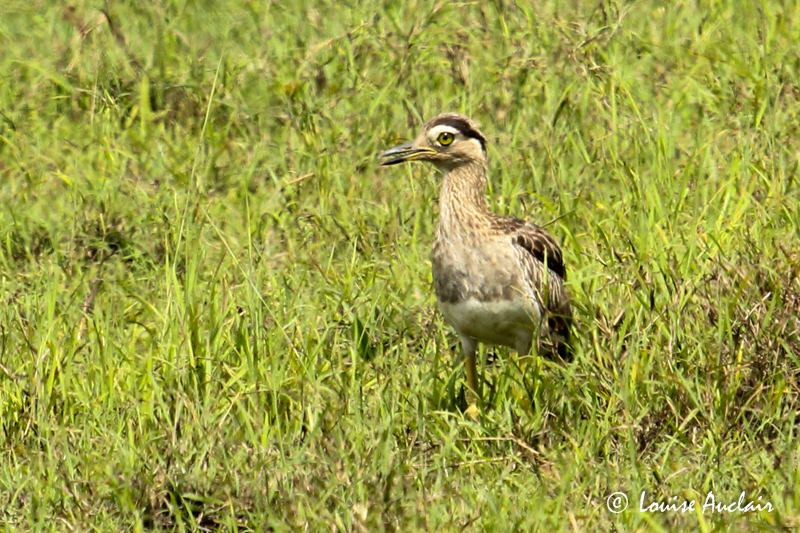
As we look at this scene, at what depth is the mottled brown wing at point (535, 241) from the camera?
5.85 m

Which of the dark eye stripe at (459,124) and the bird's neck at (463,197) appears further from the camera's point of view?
the dark eye stripe at (459,124)

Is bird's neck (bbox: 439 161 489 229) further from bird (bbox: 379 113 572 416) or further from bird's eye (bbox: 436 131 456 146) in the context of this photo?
bird's eye (bbox: 436 131 456 146)

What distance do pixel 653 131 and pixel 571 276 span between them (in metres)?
1.53

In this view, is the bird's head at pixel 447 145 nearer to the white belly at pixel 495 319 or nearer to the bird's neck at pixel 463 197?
the bird's neck at pixel 463 197

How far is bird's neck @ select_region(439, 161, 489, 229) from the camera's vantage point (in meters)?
5.86

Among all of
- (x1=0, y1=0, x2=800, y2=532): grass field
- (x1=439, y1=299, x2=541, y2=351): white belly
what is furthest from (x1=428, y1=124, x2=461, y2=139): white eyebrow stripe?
(x1=439, y1=299, x2=541, y2=351): white belly

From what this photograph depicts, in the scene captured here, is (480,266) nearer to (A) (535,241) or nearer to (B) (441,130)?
(A) (535,241)

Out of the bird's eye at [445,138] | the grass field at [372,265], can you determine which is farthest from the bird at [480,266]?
the grass field at [372,265]

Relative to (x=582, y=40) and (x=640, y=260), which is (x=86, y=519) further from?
(x=582, y=40)

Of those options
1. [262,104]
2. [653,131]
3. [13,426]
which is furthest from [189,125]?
[13,426]

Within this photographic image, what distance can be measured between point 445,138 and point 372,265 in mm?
875

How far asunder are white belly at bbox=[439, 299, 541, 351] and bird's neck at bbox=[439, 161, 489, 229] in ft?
1.38

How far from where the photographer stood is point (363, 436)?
4730 mm

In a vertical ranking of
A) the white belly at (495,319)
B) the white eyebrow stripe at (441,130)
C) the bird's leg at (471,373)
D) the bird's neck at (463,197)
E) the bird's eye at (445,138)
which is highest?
the white eyebrow stripe at (441,130)
